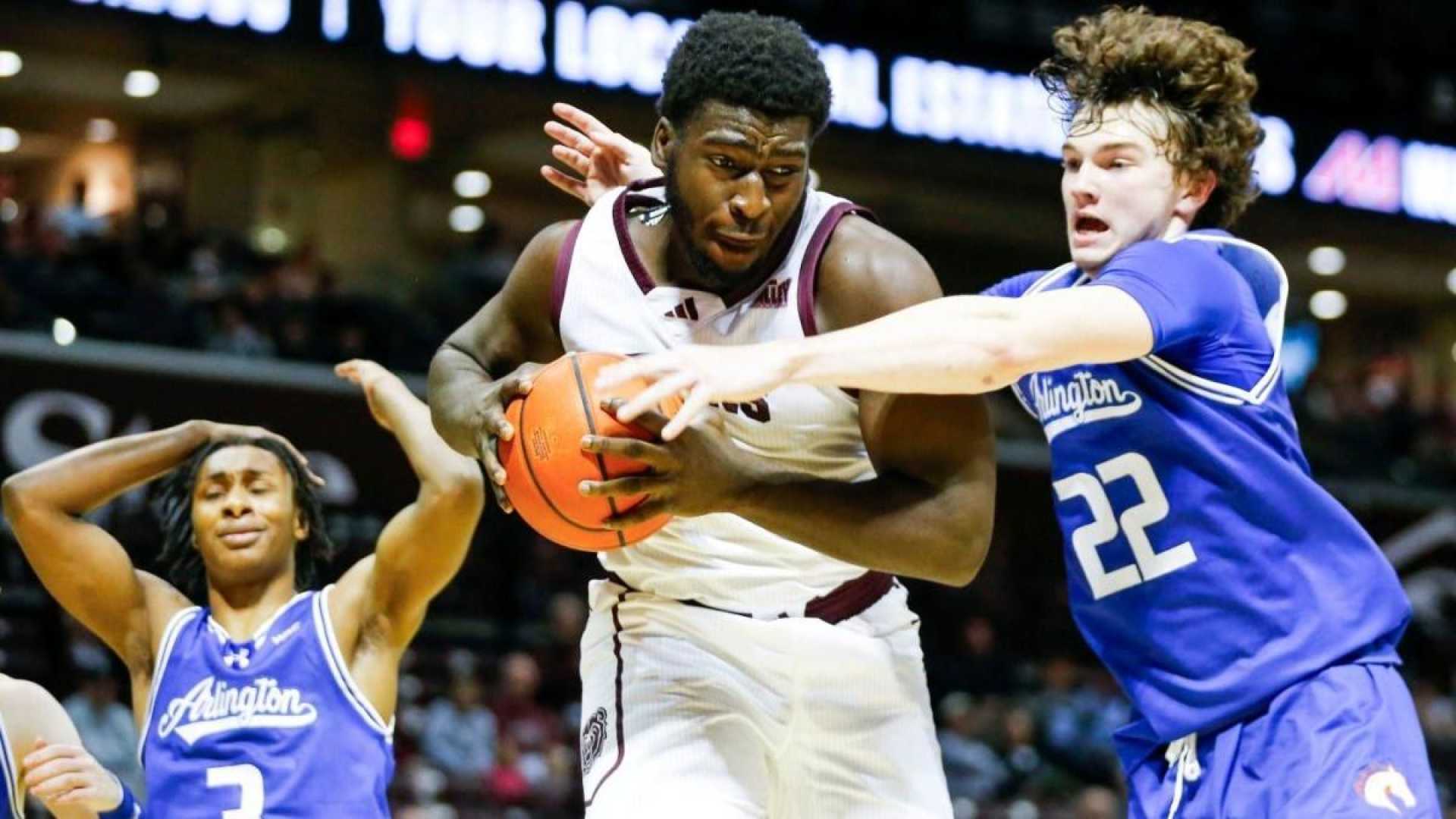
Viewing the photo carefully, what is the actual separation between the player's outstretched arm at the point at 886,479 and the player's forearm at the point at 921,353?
0.34 metres

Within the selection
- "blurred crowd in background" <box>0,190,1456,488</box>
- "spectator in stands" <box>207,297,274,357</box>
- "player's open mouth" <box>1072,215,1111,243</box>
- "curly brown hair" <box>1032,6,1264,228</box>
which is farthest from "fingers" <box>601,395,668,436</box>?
"spectator in stands" <box>207,297,274,357</box>

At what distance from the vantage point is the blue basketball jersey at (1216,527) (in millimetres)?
3348

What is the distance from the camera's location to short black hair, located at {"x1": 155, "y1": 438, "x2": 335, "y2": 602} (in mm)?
5301

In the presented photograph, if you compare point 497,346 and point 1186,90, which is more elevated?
point 1186,90

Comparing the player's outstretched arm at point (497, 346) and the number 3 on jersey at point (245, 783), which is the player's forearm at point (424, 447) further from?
the player's outstretched arm at point (497, 346)

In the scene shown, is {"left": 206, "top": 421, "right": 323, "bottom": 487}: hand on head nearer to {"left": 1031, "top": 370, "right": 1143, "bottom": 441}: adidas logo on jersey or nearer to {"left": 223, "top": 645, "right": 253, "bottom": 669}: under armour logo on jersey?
{"left": 223, "top": 645, "right": 253, "bottom": 669}: under armour logo on jersey

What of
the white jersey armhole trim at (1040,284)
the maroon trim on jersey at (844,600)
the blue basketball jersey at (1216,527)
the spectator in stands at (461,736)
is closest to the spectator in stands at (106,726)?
the spectator in stands at (461,736)

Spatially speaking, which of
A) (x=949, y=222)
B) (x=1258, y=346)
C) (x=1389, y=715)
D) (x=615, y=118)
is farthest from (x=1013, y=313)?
(x=949, y=222)

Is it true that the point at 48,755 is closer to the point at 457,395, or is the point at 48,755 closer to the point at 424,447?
the point at 424,447

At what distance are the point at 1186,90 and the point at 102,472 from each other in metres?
3.00

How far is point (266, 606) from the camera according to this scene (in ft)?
16.8

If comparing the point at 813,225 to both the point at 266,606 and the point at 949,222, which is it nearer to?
the point at 266,606

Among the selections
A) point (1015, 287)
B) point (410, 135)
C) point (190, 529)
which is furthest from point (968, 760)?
point (1015, 287)

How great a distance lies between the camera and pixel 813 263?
3570 mm
